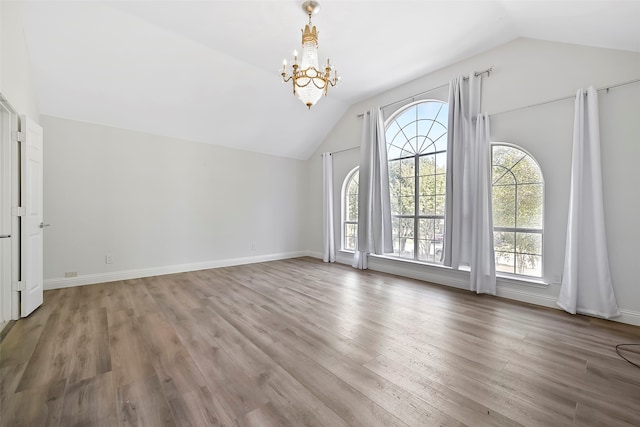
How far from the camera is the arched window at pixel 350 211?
19.5 ft

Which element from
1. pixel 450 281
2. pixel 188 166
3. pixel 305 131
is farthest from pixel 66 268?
pixel 450 281

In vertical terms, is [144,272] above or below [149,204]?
below

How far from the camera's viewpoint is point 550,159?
3.21m

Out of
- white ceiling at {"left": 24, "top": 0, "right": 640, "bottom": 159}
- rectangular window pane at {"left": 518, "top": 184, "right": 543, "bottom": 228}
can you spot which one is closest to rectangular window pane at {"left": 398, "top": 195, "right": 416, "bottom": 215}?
rectangular window pane at {"left": 518, "top": 184, "right": 543, "bottom": 228}

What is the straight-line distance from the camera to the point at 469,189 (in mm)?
A: 3750

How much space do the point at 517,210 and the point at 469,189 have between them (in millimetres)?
630

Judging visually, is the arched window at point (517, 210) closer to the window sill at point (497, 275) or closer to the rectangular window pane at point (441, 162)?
the window sill at point (497, 275)

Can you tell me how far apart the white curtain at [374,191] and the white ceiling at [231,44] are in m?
0.78

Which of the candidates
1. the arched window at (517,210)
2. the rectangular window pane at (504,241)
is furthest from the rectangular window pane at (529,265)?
the rectangular window pane at (504,241)

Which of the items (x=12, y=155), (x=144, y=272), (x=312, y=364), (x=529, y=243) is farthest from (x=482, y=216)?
(x=12, y=155)

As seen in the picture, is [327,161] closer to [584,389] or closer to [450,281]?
[450,281]

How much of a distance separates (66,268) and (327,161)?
493cm

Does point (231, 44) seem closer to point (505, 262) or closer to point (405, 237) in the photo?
point (405, 237)

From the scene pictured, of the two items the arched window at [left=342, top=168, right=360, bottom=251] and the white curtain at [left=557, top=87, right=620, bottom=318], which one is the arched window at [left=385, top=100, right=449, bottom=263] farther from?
the white curtain at [left=557, top=87, right=620, bottom=318]
